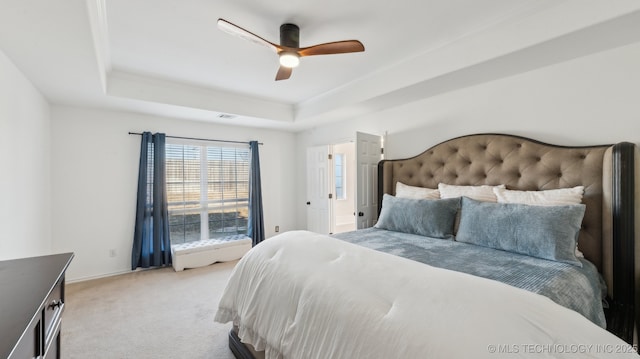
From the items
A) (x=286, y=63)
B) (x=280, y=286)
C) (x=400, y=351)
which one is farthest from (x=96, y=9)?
(x=400, y=351)

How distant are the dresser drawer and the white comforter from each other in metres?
0.89

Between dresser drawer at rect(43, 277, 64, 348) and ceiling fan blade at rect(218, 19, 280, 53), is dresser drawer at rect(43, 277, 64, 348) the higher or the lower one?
the lower one

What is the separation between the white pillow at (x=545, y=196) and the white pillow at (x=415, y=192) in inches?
23.8

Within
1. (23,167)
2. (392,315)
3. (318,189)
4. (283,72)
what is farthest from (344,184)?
(392,315)

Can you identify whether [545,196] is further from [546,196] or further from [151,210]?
[151,210]

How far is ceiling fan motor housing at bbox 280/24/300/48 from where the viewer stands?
6.93 feet

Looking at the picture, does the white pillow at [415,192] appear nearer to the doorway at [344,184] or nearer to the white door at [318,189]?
the white door at [318,189]

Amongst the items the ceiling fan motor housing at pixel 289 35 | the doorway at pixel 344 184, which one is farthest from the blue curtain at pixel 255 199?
the ceiling fan motor housing at pixel 289 35

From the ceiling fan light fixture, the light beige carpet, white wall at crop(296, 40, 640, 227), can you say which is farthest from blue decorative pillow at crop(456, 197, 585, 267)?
the light beige carpet

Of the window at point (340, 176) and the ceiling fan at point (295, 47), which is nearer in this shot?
the ceiling fan at point (295, 47)

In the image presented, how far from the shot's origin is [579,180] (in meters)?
2.05

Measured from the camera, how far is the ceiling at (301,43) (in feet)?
5.87

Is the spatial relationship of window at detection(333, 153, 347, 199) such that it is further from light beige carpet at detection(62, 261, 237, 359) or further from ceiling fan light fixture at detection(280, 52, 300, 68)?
ceiling fan light fixture at detection(280, 52, 300, 68)

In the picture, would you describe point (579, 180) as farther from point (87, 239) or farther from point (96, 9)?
point (87, 239)
